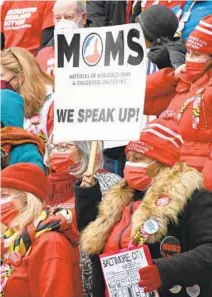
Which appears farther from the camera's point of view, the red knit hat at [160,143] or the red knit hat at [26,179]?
the red knit hat at [26,179]

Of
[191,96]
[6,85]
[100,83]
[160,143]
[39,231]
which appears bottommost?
[6,85]

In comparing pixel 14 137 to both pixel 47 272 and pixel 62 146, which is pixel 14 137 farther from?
pixel 47 272

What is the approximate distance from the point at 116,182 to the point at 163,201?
104 cm

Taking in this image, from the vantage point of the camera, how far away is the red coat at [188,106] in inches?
229

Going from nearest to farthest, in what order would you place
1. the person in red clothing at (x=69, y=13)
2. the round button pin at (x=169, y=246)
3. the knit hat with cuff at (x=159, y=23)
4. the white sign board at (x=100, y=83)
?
the round button pin at (x=169, y=246), the white sign board at (x=100, y=83), the knit hat with cuff at (x=159, y=23), the person in red clothing at (x=69, y=13)

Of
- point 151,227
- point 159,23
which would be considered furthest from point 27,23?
point 151,227

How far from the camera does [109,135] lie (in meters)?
5.12

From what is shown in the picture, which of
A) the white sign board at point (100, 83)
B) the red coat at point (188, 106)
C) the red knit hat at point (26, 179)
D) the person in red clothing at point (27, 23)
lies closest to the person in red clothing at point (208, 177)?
the white sign board at point (100, 83)

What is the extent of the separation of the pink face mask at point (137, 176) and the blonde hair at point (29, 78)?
2.02 meters

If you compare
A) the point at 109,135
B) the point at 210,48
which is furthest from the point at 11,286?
the point at 210,48

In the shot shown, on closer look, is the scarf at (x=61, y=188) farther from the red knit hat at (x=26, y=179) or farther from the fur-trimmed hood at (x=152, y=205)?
the fur-trimmed hood at (x=152, y=205)

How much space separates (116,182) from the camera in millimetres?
5879

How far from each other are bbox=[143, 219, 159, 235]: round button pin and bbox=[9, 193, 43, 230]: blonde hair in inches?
38.3

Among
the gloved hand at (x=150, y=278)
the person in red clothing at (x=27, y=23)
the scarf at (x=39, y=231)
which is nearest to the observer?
the gloved hand at (x=150, y=278)
